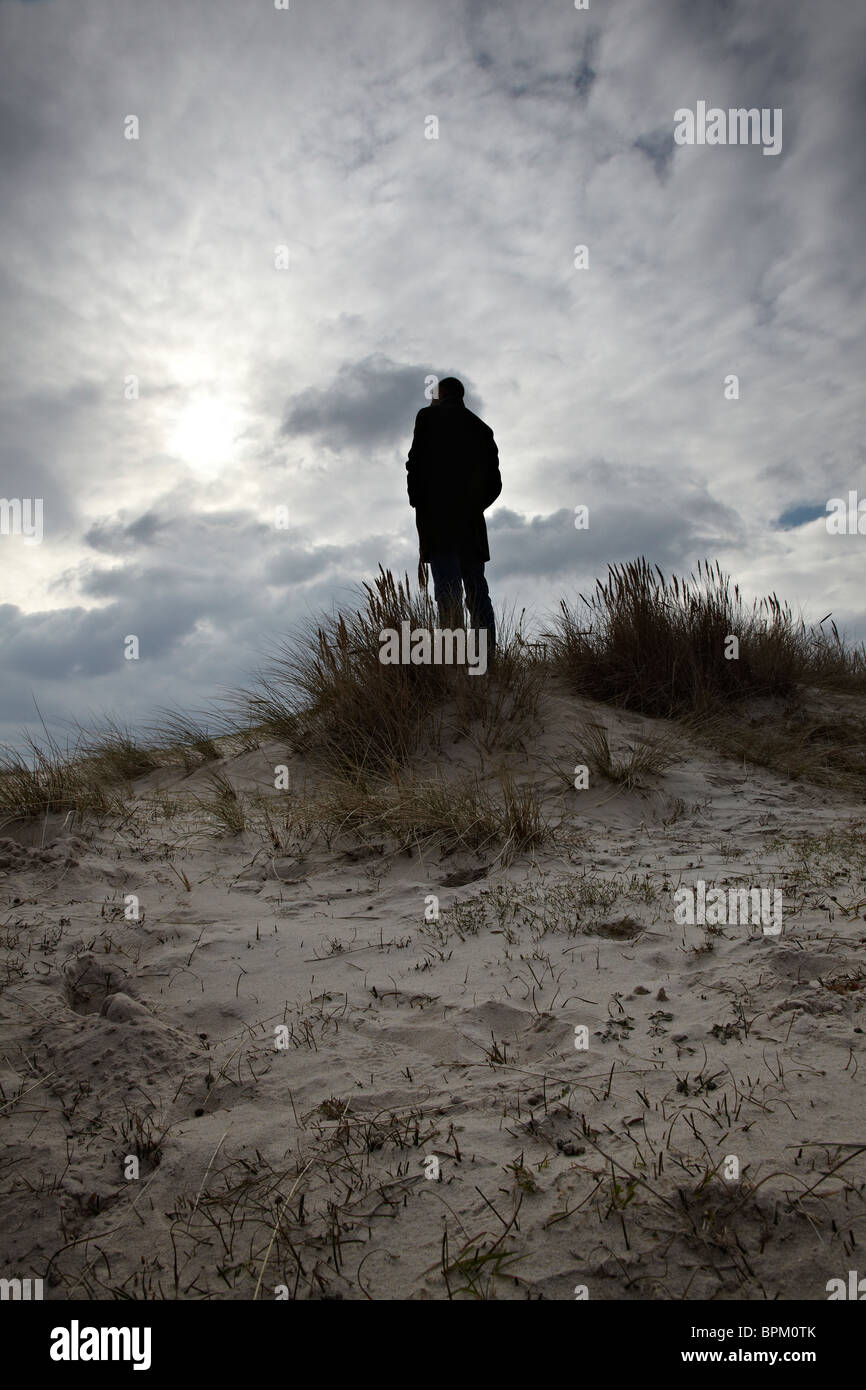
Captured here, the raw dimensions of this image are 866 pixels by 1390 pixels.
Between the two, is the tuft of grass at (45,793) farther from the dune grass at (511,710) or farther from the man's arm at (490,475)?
the man's arm at (490,475)

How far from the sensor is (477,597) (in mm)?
6605

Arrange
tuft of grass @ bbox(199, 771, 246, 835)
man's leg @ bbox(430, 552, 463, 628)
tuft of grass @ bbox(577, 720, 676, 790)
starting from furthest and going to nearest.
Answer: man's leg @ bbox(430, 552, 463, 628), tuft of grass @ bbox(577, 720, 676, 790), tuft of grass @ bbox(199, 771, 246, 835)

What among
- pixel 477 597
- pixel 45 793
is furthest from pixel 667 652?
pixel 45 793

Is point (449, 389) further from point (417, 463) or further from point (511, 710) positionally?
point (511, 710)

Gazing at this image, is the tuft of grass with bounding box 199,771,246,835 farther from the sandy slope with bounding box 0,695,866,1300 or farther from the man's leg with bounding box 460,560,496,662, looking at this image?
the man's leg with bounding box 460,560,496,662

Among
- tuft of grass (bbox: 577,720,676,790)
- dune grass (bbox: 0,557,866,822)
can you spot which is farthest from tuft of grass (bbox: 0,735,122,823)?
tuft of grass (bbox: 577,720,676,790)

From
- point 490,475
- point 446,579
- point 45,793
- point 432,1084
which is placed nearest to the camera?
point 432,1084

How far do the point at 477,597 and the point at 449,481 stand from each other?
1004mm

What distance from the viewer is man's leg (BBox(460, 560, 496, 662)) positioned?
20.9ft

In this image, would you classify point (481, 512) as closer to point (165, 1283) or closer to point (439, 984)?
point (439, 984)

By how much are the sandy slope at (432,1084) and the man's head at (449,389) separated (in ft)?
16.1

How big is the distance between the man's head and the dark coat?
199 mm

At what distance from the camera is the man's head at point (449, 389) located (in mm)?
7090

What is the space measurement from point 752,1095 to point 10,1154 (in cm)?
162
